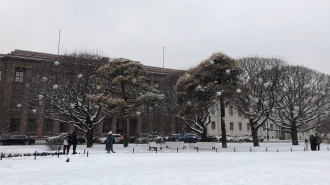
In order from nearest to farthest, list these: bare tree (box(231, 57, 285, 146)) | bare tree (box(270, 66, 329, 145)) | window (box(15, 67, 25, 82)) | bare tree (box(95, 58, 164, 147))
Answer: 1. bare tree (box(95, 58, 164, 147))
2. bare tree (box(231, 57, 285, 146))
3. bare tree (box(270, 66, 329, 145))
4. window (box(15, 67, 25, 82))

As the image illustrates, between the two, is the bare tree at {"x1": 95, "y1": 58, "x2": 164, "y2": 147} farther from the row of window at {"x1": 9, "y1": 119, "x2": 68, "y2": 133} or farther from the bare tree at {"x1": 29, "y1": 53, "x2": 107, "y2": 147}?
the row of window at {"x1": 9, "y1": 119, "x2": 68, "y2": 133}

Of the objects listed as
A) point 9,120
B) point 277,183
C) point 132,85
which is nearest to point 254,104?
point 132,85

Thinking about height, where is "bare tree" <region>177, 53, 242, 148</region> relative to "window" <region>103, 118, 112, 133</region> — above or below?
above

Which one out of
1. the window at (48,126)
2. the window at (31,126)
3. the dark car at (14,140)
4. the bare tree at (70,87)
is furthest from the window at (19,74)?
the bare tree at (70,87)

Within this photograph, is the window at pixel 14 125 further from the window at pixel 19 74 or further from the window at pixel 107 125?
the window at pixel 107 125

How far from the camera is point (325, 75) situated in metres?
39.0

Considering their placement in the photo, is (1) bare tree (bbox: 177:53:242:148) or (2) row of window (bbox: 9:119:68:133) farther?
(2) row of window (bbox: 9:119:68:133)

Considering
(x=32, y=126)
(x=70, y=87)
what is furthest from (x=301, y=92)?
(x=32, y=126)

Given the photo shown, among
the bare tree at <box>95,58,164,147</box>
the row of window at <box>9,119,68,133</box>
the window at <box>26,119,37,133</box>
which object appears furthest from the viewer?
the window at <box>26,119,37,133</box>

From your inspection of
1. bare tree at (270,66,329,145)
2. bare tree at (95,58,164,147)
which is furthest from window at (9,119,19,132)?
bare tree at (270,66,329,145)

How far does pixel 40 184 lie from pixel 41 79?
23280 millimetres

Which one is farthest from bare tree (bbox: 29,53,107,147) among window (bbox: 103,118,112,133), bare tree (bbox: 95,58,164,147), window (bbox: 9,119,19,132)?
window (bbox: 103,118,112,133)

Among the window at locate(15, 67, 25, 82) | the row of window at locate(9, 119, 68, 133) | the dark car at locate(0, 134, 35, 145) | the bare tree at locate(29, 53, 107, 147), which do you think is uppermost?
the window at locate(15, 67, 25, 82)

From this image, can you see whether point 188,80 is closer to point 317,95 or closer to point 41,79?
point 41,79
